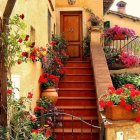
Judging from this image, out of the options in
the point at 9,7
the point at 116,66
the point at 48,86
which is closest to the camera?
the point at 9,7

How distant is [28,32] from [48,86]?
7.41 ft

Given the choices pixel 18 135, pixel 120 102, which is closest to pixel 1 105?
pixel 18 135

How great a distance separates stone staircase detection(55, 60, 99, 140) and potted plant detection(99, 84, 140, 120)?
1837 millimetres

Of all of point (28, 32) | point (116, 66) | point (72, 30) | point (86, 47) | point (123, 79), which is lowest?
point (123, 79)

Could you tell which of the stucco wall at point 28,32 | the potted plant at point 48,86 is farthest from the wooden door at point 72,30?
the potted plant at point 48,86

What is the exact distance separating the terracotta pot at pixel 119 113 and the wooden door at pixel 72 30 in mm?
8910

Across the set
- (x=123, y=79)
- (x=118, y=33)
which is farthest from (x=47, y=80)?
(x=118, y=33)

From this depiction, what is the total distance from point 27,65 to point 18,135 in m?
2.72

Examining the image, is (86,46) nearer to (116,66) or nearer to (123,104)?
(116,66)

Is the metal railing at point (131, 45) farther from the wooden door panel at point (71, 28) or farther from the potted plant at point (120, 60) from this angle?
the wooden door panel at point (71, 28)

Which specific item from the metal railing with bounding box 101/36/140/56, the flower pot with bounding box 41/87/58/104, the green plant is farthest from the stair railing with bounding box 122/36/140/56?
the flower pot with bounding box 41/87/58/104

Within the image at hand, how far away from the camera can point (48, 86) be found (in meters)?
9.95

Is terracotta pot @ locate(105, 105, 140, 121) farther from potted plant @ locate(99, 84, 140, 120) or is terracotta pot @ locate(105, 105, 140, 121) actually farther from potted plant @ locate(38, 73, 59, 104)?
potted plant @ locate(38, 73, 59, 104)

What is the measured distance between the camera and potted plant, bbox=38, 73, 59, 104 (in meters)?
9.65
